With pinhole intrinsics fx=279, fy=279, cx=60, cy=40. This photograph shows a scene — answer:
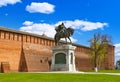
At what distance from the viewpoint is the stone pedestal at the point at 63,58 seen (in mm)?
25406

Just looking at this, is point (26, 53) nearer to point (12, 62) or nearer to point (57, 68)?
point (12, 62)

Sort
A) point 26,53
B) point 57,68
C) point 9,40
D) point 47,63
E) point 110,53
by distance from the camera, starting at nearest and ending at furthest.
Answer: point 57,68 → point 9,40 → point 26,53 → point 47,63 → point 110,53

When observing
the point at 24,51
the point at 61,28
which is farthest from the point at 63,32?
the point at 24,51

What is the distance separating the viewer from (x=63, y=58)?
25.7 metres

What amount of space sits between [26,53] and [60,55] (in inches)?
707

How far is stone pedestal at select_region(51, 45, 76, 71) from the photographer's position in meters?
25.4

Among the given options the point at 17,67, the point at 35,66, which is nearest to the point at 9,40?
the point at 17,67

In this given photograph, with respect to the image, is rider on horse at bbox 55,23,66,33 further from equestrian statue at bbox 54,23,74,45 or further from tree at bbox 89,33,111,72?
tree at bbox 89,33,111,72

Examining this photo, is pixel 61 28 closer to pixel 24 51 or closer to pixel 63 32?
pixel 63 32

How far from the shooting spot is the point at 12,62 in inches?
1569

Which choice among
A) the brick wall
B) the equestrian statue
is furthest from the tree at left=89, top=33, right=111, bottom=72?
the equestrian statue

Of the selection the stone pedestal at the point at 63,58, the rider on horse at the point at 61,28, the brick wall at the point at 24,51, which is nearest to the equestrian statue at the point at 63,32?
the rider on horse at the point at 61,28

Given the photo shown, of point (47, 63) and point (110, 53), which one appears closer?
point (47, 63)

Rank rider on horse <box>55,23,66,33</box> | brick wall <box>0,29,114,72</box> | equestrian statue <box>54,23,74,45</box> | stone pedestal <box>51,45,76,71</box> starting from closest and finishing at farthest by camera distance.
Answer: stone pedestal <box>51,45,76,71</box> → equestrian statue <box>54,23,74,45</box> → rider on horse <box>55,23,66,33</box> → brick wall <box>0,29,114,72</box>
